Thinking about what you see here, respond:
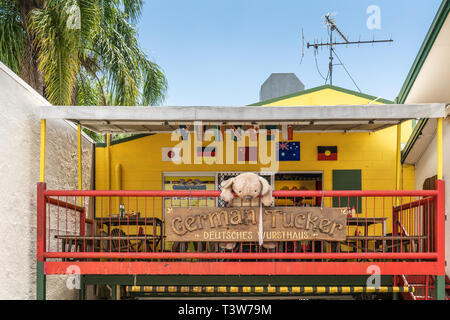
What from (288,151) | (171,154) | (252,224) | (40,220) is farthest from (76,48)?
(252,224)

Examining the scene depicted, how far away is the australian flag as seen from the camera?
828 cm

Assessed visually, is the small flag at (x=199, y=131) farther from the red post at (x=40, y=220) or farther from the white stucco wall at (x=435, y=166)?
the white stucco wall at (x=435, y=166)

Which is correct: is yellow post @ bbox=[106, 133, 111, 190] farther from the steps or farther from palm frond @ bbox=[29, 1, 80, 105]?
the steps

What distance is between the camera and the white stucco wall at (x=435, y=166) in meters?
6.15

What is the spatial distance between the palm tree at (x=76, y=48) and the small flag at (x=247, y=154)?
15.2 ft

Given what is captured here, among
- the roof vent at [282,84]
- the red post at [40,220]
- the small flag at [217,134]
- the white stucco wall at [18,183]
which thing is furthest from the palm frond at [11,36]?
the roof vent at [282,84]

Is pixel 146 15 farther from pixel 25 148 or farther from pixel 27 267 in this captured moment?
pixel 27 267

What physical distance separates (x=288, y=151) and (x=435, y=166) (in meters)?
2.79

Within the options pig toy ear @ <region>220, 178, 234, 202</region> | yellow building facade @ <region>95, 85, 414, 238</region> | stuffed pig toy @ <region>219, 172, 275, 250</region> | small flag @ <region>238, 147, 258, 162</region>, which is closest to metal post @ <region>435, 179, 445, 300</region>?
stuffed pig toy @ <region>219, 172, 275, 250</region>

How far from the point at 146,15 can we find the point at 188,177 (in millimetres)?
8914

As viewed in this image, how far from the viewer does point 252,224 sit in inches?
192

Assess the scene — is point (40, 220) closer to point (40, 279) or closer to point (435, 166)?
point (40, 279)

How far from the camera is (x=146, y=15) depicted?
14703mm
